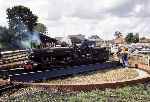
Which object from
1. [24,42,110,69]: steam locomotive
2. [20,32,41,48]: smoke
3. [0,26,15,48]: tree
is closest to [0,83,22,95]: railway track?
[24,42,110,69]: steam locomotive

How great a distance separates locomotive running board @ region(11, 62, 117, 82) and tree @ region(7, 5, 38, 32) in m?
47.7

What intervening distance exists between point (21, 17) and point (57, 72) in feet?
180

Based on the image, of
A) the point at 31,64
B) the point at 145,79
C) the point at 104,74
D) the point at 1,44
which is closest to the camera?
the point at 145,79

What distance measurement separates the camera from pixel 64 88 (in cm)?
1335

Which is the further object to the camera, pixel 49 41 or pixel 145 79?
pixel 49 41

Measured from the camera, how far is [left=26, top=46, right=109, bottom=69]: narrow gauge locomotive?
18.0m

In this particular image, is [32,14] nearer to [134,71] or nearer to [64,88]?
[134,71]

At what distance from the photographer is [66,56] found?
20.2 metres

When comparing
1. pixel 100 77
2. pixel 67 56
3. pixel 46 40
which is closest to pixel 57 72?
pixel 100 77

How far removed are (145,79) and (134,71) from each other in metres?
3.16

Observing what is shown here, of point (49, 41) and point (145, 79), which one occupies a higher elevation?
point (49, 41)

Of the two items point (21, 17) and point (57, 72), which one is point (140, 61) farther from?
point (21, 17)

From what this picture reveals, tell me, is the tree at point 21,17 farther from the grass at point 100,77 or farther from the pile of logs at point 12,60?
the grass at point 100,77

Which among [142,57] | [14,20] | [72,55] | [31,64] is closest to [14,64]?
[31,64]
